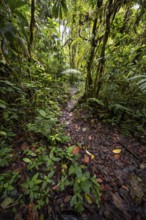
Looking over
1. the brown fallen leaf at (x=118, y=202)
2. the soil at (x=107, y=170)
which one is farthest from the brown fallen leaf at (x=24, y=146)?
the brown fallen leaf at (x=118, y=202)

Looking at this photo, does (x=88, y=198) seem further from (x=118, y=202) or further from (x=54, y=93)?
(x=54, y=93)

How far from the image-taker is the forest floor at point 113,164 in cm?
101

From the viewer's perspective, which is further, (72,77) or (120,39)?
(72,77)

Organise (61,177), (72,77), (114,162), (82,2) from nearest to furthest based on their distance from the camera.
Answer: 1. (61,177)
2. (114,162)
3. (82,2)
4. (72,77)

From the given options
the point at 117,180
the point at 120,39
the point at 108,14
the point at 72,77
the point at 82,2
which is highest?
the point at 82,2

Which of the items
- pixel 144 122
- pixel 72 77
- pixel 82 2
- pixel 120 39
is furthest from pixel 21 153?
pixel 72 77

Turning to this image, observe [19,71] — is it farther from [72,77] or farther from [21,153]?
[72,77]

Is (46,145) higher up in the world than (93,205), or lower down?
higher up

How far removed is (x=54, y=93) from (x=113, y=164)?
7.32 feet

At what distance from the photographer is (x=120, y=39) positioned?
7.20 ft

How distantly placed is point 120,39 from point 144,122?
1632 mm

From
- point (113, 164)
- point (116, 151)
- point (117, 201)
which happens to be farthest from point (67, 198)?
point (116, 151)

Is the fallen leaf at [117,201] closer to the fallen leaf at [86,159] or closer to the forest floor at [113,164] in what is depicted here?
the forest floor at [113,164]

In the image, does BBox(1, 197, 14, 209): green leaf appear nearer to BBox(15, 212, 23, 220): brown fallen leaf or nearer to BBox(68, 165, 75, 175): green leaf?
BBox(15, 212, 23, 220): brown fallen leaf
